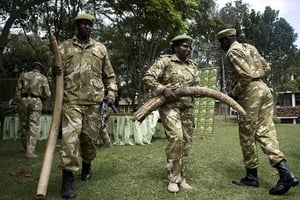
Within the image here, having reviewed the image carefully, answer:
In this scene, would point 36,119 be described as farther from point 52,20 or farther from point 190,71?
point 52,20

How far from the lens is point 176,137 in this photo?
4.81 metres

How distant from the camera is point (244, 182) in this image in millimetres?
→ 5094

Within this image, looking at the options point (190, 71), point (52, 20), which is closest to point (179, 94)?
point (190, 71)

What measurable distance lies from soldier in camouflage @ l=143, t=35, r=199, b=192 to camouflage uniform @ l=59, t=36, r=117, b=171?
2.14ft

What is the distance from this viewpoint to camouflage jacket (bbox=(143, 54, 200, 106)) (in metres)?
5.05

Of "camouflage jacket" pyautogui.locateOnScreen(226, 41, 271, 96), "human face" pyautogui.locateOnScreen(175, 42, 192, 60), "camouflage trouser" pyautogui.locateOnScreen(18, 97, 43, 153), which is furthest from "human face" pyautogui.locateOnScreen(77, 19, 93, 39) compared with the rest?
"camouflage trouser" pyautogui.locateOnScreen(18, 97, 43, 153)

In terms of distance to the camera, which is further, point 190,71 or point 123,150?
point 123,150

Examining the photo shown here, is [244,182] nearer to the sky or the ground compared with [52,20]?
nearer to the ground

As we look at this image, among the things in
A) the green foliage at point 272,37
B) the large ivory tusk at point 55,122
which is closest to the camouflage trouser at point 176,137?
the large ivory tusk at point 55,122

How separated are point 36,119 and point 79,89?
3.86 meters

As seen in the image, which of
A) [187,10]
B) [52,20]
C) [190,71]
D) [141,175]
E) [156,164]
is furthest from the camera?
[52,20]

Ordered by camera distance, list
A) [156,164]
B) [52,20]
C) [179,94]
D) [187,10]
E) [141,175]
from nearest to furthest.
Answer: [179,94], [141,175], [156,164], [187,10], [52,20]

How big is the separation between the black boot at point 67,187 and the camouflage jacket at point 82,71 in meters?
0.84

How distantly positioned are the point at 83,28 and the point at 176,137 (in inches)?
68.2
